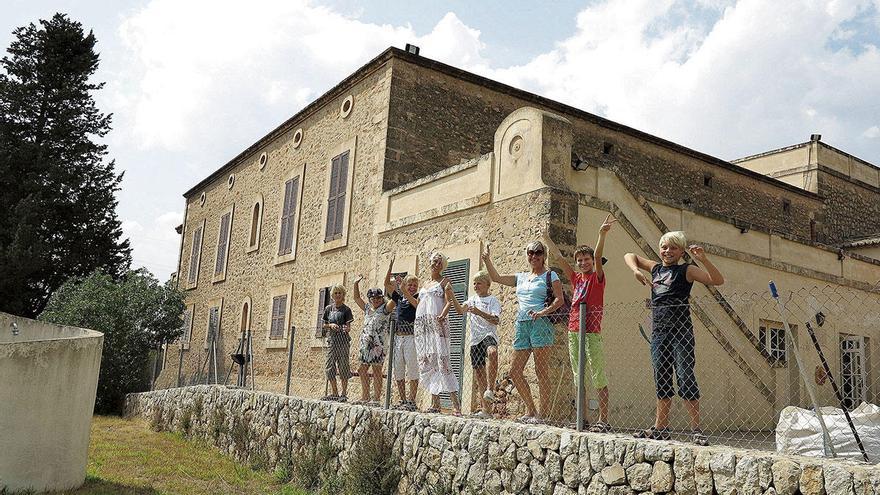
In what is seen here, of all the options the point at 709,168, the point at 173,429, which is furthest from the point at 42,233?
the point at 709,168

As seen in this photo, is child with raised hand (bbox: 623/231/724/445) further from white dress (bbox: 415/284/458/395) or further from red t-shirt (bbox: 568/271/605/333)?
white dress (bbox: 415/284/458/395)

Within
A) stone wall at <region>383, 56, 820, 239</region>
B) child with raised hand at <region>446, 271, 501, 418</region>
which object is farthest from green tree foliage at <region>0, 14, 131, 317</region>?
child with raised hand at <region>446, 271, 501, 418</region>

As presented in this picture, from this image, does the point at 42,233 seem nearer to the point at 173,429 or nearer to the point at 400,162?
the point at 173,429

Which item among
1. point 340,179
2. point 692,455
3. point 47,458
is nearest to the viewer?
point 692,455

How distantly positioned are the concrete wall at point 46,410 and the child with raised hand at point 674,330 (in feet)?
18.0

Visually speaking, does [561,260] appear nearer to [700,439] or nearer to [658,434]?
[658,434]

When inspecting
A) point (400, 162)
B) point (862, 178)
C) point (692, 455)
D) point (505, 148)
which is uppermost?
point (862, 178)

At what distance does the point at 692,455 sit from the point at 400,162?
9.02m

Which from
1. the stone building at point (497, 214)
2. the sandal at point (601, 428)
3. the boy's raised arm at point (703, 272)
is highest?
the stone building at point (497, 214)

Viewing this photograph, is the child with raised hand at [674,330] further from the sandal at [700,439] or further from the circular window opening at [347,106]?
the circular window opening at [347,106]

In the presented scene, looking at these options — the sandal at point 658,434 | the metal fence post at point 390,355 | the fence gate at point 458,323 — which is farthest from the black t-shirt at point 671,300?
the fence gate at point 458,323

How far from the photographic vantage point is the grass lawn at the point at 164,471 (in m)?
7.80

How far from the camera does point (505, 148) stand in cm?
911

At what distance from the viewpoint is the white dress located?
659 cm
